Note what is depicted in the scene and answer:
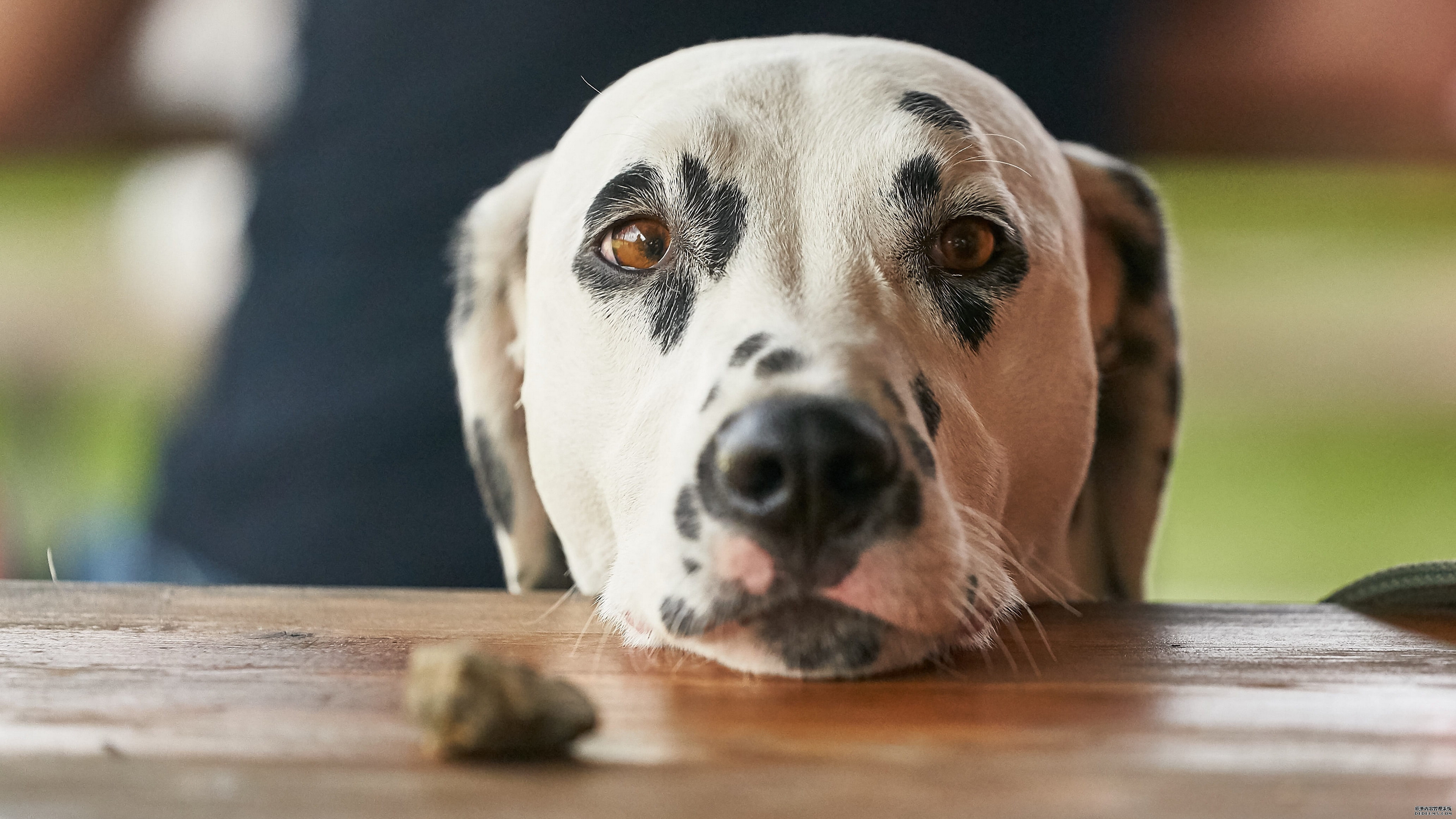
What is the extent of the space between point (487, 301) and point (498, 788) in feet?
4.21

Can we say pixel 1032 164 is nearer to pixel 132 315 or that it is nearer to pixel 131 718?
pixel 131 718

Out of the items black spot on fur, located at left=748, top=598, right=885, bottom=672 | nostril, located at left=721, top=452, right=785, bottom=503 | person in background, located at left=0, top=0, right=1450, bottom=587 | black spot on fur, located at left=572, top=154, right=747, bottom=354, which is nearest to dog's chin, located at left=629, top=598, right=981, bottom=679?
black spot on fur, located at left=748, top=598, right=885, bottom=672

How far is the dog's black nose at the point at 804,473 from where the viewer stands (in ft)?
3.36

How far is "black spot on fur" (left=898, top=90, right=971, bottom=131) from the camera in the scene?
60.3 inches

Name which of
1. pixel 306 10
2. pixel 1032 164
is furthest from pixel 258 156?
pixel 1032 164

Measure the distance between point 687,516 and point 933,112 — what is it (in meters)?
0.73

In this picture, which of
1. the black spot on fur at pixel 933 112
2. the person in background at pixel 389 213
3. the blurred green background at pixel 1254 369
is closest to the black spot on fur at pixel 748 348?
the black spot on fur at pixel 933 112

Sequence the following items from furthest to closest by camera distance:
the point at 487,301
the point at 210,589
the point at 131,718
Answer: the point at 487,301 < the point at 210,589 < the point at 131,718

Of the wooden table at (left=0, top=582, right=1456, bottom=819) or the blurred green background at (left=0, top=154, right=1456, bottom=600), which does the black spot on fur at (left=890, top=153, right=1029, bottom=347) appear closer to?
the wooden table at (left=0, top=582, right=1456, bottom=819)

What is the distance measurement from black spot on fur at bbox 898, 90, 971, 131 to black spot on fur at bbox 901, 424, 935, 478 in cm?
56

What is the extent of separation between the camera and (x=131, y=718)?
92 cm

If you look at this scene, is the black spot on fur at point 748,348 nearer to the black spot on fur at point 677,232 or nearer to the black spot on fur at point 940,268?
the black spot on fur at point 677,232

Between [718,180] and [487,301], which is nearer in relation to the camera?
[718,180]

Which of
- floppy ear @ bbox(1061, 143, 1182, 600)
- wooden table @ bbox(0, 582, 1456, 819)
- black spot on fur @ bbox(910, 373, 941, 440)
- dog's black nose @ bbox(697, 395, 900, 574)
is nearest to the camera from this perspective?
wooden table @ bbox(0, 582, 1456, 819)
